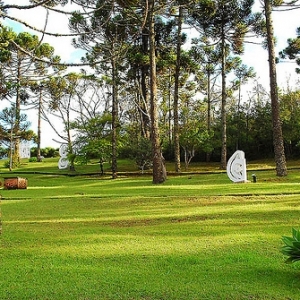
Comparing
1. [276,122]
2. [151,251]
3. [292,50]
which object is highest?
[292,50]

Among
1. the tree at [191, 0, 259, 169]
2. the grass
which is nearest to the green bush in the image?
the grass

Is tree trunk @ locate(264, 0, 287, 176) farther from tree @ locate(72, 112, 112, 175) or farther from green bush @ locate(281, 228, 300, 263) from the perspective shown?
green bush @ locate(281, 228, 300, 263)

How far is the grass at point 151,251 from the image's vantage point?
352 cm

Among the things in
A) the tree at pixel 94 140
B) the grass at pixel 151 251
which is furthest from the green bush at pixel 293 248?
the tree at pixel 94 140

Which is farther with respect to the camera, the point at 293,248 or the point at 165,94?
the point at 165,94

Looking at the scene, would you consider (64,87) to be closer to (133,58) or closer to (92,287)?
(133,58)

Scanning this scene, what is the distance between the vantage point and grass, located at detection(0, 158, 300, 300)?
352 cm

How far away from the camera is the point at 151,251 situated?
480 cm

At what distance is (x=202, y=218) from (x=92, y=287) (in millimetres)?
3720

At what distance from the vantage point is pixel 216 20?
21.0 m

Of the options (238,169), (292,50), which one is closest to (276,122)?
(238,169)

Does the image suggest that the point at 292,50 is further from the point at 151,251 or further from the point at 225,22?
the point at 151,251

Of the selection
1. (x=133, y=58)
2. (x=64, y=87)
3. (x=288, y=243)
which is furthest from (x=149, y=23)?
(x=64, y=87)

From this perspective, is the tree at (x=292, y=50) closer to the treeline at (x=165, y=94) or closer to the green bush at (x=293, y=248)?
the treeline at (x=165, y=94)
